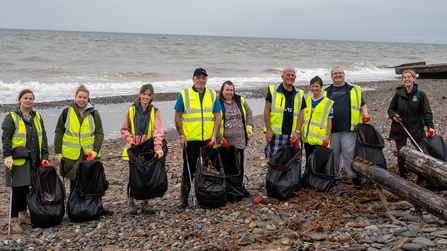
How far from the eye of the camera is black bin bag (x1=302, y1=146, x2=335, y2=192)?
→ 245 inches

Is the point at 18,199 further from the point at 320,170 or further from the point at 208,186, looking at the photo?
the point at 320,170

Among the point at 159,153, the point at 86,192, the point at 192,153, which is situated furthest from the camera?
the point at 192,153

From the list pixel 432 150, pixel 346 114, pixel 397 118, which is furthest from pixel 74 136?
pixel 432 150

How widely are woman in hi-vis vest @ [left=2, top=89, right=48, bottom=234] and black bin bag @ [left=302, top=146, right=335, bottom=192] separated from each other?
344cm

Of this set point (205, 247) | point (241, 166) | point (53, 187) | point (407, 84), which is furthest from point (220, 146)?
point (407, 84)

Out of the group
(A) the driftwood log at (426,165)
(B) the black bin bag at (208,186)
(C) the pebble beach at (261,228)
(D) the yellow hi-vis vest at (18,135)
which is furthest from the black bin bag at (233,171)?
(D) the yellow hi-vis vest at (18,135)

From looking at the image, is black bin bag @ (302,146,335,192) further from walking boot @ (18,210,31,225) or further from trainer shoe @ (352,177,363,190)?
walking boot @ (18,210,31,225)

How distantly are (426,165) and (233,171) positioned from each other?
8.18ft

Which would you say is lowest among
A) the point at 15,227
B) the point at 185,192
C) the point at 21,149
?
the point at 15,227

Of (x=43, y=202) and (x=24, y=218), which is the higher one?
(x=43, y=202)

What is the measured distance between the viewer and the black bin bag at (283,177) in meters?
6.00

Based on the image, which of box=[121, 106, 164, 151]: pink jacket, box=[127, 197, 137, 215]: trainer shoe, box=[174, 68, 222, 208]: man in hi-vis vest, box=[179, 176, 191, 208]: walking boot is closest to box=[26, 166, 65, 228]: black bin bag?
box=[127, 197, 137, 215]: trainer shoe

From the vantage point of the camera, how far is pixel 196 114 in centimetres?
592

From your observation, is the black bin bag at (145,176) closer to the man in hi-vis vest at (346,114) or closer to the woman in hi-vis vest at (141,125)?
the woman in hi-vis vest at (141,125)
